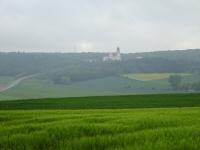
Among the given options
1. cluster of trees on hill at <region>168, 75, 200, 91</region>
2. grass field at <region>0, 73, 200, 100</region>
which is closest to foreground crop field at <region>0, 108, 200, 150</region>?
grass field at <region>0, 73, 200, 100</region>

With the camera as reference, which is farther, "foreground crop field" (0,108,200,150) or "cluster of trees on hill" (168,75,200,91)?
"cluster of trees on hill" (168,75,200,91)

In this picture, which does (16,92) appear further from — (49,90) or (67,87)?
(67,87)

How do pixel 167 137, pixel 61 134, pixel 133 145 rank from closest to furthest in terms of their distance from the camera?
pixel 133 145 < pixel 167 137 < pixel 61 134

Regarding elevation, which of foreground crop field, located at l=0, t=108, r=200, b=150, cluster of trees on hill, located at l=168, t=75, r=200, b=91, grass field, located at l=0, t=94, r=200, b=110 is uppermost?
cluster of trees on hill, located at l=168, t=75, r=200, b=91

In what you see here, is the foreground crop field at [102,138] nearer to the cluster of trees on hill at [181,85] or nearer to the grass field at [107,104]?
the grass field at [107,104]

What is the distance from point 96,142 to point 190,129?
2761 mm

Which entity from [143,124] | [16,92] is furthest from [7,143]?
[16,92]

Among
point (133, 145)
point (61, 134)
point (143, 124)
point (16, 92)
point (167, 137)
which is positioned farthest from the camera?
point (16, 92)

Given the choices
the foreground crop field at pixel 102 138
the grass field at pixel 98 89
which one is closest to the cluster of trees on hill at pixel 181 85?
the grass field at pixel 98 89

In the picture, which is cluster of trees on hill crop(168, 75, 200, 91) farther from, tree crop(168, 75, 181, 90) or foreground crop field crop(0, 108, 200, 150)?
foreground crop field crop(0, 108, 200, 150)

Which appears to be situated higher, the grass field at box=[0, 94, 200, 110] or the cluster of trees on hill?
Result: the cluster of trees on hill

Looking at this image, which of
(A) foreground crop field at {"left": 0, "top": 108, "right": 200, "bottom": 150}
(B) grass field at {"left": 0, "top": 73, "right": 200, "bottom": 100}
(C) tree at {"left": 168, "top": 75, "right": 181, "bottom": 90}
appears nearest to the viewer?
(A) foreground crop field at {"left": 0, "top": 108, "right": 200, "bottom": 150}

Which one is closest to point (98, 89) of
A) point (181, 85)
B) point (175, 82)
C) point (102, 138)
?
point (175, 82)

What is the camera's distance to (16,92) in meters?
165
